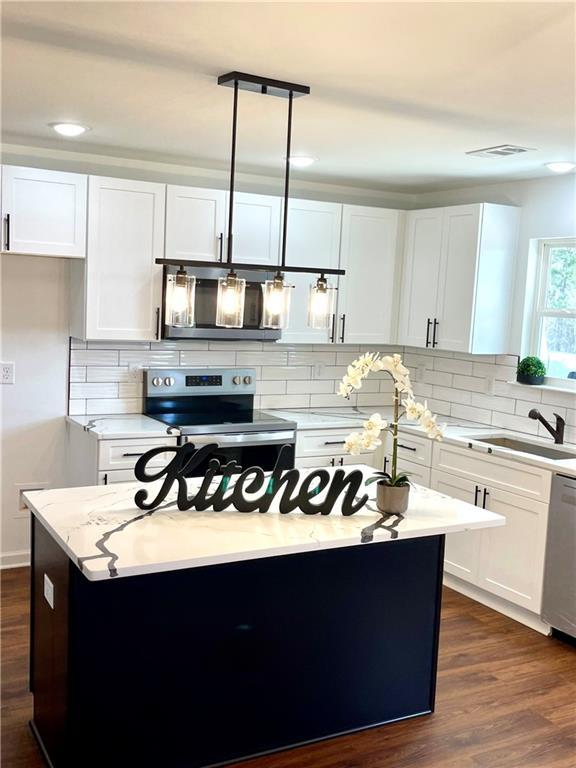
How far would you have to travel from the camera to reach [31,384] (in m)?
4.67

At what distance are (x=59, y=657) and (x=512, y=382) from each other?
3.28 m

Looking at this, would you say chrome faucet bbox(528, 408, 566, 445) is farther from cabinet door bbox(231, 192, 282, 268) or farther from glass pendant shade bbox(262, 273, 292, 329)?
glass pendant shade bbox(262, 273, 292, 329)

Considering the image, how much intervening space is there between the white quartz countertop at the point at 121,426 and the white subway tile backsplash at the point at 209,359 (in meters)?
0.51

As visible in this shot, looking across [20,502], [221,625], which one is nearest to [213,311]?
[20,502]

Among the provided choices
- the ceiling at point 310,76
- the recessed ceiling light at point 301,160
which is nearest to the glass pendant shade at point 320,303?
the ceiling at point 310,76

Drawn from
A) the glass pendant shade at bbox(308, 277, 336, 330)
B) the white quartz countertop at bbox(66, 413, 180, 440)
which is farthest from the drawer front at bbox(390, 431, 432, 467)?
the glass pendant shade at bbox(308, 277, 336, 330)

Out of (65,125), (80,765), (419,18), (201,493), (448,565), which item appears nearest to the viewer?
(419,18)

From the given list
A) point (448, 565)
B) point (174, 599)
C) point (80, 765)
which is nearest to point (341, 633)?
point (174, 599)

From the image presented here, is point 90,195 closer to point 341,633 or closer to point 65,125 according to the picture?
point 65,125

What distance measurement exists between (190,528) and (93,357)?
2.34 metres

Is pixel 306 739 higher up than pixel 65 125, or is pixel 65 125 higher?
pixel 65 125

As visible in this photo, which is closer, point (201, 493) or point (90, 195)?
point (201, 493)

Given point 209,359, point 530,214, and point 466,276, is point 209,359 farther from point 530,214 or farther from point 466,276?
point 530,214

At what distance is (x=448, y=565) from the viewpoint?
471cm
